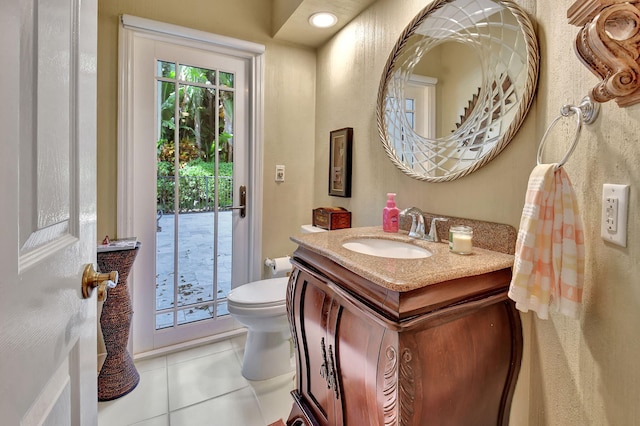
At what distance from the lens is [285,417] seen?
1.52 m

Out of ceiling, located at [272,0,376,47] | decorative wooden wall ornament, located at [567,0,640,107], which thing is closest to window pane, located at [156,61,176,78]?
ceiling, located at [272,0,376,47]

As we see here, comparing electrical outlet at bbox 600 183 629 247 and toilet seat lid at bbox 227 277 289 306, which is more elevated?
electrical outlet at bbox 600 183 629 247

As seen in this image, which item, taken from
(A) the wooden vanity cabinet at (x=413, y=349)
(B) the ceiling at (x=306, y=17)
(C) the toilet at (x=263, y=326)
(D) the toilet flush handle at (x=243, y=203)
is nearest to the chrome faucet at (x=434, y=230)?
(A) the wooden vanity cabinet at (x=413, y=349)

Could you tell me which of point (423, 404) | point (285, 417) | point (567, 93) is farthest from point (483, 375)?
point (285, 417)

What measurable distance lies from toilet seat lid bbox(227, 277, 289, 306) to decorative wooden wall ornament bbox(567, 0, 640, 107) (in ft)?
5.07

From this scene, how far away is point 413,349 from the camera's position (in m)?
0.76

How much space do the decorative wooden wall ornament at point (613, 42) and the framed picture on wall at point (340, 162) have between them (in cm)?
135

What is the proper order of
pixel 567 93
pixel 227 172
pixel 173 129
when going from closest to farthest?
pixel 567 93, pixel 173 129, pixel 227 172

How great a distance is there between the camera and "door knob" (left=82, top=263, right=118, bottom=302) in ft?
2.06

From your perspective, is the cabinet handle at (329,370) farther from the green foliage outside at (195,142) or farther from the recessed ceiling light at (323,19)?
the recessed ceiling light at (323,19)

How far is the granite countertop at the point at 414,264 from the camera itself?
77 cm

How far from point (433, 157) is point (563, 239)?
68 centimetres

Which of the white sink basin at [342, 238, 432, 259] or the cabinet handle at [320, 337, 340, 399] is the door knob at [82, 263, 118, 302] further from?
the white sink basin at [342, 238, 432, 259]

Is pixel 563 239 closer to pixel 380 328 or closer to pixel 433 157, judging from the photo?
pixel 380 328
